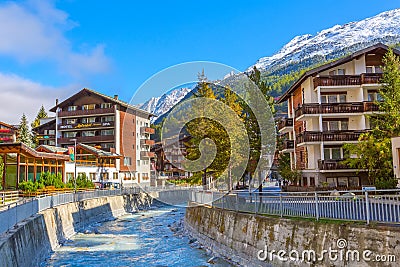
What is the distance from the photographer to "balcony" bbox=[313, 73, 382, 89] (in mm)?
A: 35969

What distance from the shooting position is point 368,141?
30172 mm

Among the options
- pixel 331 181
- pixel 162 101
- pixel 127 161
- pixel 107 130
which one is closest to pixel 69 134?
pixel 107 130

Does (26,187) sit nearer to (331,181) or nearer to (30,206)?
(30,206)

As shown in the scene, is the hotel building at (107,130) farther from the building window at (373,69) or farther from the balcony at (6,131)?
the building window at (373,69)

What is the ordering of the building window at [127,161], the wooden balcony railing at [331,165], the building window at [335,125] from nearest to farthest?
the wooden balcony railing at [331,165] → the building window at [335,125] → the building window at [127,161]

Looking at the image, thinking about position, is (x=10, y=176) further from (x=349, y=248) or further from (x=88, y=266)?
(x=349, y=248)

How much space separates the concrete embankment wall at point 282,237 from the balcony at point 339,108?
15.9 m

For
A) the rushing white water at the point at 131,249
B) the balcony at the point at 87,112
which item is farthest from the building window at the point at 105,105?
the rushing white water at the point at 131,249

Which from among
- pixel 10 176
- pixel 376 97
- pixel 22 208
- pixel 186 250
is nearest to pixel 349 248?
pixel 186 250

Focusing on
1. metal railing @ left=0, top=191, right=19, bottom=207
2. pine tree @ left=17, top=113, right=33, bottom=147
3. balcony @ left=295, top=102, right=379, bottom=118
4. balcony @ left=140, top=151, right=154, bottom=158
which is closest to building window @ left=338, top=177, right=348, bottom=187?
balcony @ left=295, top=102, right=379, bottom=118

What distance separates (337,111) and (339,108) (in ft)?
1.11

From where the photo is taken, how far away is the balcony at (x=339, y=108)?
35.7m

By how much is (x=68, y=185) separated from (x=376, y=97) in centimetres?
3518

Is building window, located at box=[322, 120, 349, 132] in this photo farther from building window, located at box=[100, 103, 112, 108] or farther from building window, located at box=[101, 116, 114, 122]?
building window, located at box=[100, 103, 112, 108]
